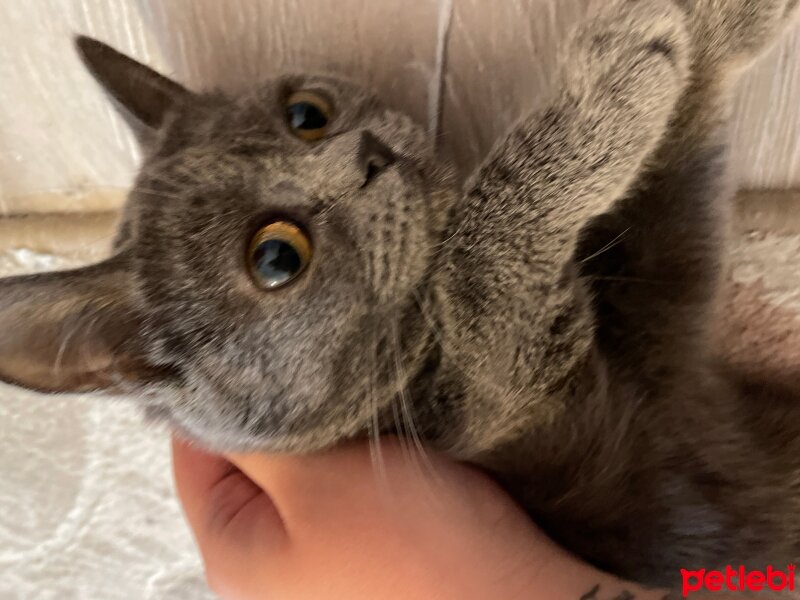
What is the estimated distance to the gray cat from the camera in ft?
2.44

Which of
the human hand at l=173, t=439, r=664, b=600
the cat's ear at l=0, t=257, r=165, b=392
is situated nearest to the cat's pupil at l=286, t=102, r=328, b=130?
the cat's ear at l=0, t=257, r=165, b=392

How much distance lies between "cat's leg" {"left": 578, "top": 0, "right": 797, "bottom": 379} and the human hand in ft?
0.82

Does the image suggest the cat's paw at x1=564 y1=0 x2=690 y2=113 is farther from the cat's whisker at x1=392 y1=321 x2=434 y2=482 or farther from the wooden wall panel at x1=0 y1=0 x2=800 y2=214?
the cat's whisker at x1=392 y1=321 x2=434 y2=482

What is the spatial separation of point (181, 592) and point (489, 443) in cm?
85

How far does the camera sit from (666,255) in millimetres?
902

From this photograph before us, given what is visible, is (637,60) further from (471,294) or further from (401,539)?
(401,539)

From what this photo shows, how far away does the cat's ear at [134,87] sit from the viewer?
2.96 ft

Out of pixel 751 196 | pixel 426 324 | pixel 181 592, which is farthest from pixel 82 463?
pixel 751 196

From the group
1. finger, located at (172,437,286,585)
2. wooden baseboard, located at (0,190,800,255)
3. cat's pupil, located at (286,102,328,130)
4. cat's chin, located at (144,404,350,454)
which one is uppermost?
cat's pupil, located at (286,102,328,130)

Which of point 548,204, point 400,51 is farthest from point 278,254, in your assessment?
point 400,51

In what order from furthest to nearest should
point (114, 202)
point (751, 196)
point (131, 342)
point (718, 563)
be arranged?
point (114, 202), point (751, 196), point (718, 563), point (131, 342)

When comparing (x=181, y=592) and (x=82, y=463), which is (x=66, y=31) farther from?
(x=181, y=592)

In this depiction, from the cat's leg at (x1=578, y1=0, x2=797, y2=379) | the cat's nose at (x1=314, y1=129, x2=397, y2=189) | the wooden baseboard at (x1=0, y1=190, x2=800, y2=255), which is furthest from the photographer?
the wooden baseboard at (x1=0, y1=190, x2=800, y2=255)

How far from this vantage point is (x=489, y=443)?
2.64 feet
